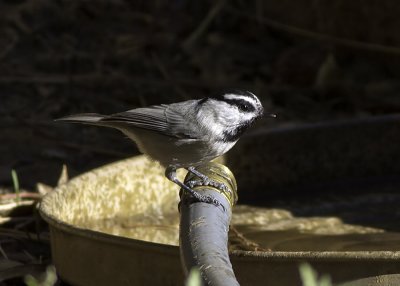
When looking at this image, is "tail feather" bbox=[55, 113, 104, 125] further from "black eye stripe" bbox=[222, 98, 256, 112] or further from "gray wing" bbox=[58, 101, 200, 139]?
"black eye stripe" bbox=[222, 98, 256, 112]

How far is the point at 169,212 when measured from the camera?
3.69 metres

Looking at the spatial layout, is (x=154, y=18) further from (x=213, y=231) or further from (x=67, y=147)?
(x=213, y=231)

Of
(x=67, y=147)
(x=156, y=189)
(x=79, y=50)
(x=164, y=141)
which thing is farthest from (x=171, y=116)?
(x=79, y=50)

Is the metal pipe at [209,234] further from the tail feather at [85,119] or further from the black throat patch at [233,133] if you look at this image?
the tail feather at [85,119]

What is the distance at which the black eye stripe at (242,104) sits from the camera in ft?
10.4

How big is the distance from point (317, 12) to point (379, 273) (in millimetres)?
4110

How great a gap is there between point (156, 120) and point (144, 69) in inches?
113

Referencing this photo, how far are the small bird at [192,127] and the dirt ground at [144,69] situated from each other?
1.59 meters

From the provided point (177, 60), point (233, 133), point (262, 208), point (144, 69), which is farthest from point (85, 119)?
point (177, 60)

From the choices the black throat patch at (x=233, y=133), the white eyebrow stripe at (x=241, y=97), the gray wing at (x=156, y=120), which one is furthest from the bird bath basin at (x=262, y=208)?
the white eyebrow stripe at (x=241, y=97)

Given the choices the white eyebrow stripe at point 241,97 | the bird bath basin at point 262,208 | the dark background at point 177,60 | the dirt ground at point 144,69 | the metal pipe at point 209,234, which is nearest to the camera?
the metal pipe at point 209,234

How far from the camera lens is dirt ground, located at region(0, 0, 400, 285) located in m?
5.23

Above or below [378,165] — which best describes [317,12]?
above

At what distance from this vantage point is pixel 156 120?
3217mm
